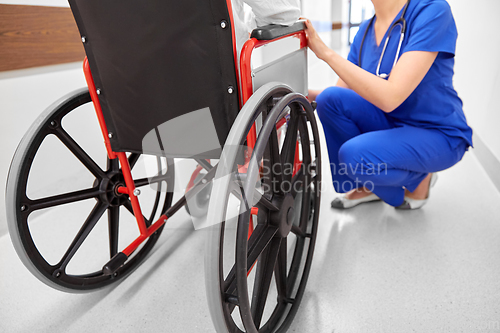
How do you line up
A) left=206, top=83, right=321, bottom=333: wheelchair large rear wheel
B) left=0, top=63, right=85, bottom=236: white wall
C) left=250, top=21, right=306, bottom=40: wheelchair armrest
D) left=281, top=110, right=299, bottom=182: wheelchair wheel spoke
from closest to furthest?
left=206, top=83, right=321, bottom=333: wheelchair large rear wheel < left=250, top=21, right=306, bottom=40: wheelchair armrest < left=281, top=110, right=299, bottom=182: wheelchair wheel spoke < left=0, top=63, right=85, bottom=236: white wall

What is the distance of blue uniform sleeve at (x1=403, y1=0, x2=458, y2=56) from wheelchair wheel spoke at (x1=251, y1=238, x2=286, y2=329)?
834 millimetres

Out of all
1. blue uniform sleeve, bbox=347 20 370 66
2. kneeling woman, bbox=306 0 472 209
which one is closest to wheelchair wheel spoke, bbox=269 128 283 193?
kneeling woman, bbox=306 0 472 209

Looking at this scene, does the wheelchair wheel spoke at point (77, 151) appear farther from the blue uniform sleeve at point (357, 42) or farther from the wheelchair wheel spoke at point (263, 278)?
the blue uniform sleeve at point (357, 42)

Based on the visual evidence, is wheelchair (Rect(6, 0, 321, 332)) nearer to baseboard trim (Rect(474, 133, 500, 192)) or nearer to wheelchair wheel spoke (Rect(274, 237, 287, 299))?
wheelchair wheel spoke (Rect(274, 237, 287, 299))

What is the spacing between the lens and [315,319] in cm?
105

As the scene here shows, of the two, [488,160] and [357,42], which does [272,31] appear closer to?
[357,42]

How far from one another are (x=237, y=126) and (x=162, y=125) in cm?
30

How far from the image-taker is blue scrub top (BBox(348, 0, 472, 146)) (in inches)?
46.1

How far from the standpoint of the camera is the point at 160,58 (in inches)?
33.6

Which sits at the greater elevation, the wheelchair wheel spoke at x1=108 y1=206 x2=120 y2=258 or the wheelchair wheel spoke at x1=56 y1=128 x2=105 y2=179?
the wheelchair wheel spoke at x1=56 y1=128 x2=105 y2=179

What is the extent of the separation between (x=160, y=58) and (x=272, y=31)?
0.30 metres

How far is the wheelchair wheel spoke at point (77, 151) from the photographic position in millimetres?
1075

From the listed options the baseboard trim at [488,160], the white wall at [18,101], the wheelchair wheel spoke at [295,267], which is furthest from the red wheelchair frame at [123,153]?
the baseboard trim at [488,160]

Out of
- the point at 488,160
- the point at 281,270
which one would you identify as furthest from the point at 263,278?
the point at 488,160
